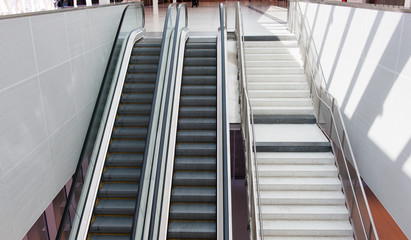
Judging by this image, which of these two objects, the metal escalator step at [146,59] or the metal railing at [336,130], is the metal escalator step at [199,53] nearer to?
the metal escalator step at [146,59]

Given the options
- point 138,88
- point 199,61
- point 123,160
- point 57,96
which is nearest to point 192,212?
point 123,160

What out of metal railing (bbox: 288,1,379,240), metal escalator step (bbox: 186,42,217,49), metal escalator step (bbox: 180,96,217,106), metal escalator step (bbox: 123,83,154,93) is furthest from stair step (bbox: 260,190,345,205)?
metal escalator step (bbox: 186,42,217,49)

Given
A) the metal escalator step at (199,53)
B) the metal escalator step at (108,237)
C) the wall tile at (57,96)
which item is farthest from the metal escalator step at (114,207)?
the metal escalator step at (199,53)

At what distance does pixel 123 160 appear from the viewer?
7102mm

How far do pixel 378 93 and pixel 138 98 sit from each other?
4949mm

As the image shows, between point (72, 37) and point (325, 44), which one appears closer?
point (72, 37)

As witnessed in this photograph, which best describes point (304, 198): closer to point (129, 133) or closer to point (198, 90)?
point (198, 90)

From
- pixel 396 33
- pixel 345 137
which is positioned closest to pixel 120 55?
pixel 345 137

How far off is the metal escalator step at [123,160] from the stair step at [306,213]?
2.66m

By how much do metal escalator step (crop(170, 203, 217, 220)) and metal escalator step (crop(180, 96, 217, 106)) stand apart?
2.58 metres

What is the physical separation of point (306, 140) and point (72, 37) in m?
5.11

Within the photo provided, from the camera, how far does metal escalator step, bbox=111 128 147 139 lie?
7.53 meters

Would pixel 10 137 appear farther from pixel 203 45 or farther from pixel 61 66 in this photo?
pixel 203 45

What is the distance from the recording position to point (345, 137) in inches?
258
